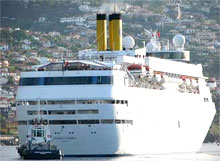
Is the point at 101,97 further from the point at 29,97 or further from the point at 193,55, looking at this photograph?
the point at 193,55

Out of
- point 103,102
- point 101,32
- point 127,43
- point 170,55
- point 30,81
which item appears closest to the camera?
point 103,102

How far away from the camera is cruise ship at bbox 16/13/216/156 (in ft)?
311

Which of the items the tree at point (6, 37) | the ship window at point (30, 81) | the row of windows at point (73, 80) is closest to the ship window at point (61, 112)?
the row of windows at point (73, 80)

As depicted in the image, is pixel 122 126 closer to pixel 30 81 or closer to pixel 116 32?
pixel 30 81

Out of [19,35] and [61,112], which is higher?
[19,35]

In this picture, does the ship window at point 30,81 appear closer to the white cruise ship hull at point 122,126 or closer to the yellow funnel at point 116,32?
the white cruise ship hull at point 122,126

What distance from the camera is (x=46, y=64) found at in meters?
97.9

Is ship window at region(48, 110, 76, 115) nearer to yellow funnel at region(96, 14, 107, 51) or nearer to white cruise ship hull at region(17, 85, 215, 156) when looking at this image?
white cruise ship hull at region(17, 85, 215, 156)

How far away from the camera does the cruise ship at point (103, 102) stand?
3730 inches

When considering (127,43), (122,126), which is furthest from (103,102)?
(127,43)

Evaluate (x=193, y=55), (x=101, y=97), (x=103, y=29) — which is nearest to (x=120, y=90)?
(x=101, y=97)

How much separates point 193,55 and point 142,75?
3101 inches

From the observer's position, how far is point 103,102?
9488cm

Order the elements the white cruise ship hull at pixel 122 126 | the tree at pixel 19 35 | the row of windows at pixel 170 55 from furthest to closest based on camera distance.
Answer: the tree at pixel 19 35
the row of windows at pixel 170 55
the white cruise ship hull at pixel 122 126
